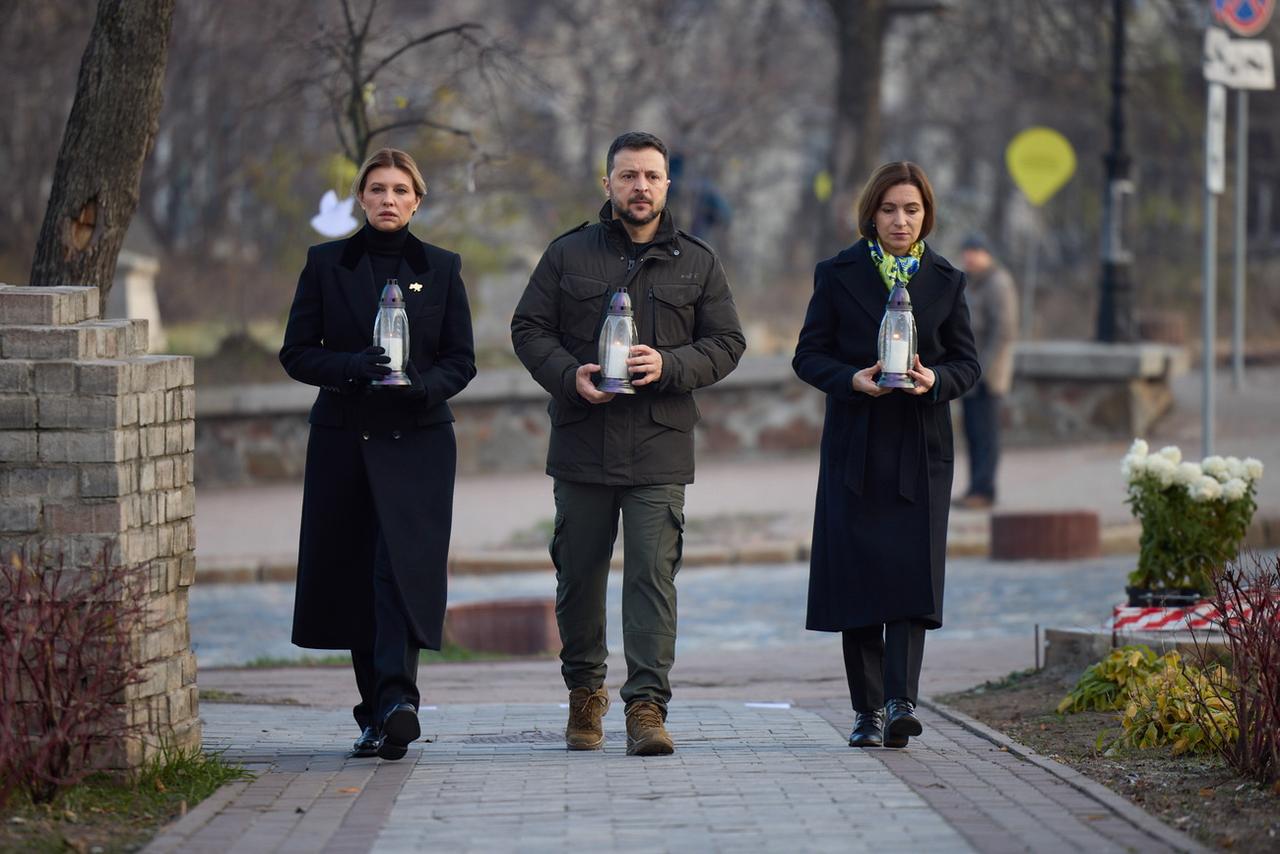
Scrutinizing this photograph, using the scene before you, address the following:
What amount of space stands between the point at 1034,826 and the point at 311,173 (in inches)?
823

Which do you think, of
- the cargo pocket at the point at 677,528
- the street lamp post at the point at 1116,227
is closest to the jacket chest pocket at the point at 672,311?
the cargo pocket at the point at 677,528

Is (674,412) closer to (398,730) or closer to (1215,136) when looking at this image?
(398,730)

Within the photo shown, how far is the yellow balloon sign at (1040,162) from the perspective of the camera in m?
24.7

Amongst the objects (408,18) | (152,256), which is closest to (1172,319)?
(152,256)

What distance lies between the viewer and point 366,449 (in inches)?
270

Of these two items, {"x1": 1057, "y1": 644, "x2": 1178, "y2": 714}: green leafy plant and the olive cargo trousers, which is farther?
{"x1": 1057, "y1": 644, "x2": 1178, "y2": 714}: green leafy plant

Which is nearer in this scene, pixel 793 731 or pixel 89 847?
Result: pixel 89 847

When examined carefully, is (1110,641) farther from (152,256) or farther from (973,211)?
(973,211)

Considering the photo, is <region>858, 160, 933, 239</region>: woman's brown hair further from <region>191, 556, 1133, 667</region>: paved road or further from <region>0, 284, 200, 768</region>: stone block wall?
<region>191, 556, 1133, 667</region>: paved road

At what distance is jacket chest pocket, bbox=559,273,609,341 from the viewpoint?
711cm

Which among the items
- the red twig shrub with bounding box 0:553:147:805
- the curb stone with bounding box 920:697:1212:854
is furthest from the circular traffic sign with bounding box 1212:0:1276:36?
the red twig shrub with bounding box 0:553:147:805

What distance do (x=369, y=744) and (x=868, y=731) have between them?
166cm

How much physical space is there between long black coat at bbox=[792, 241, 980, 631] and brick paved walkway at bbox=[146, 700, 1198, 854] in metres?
0.53

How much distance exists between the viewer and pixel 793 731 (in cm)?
767
